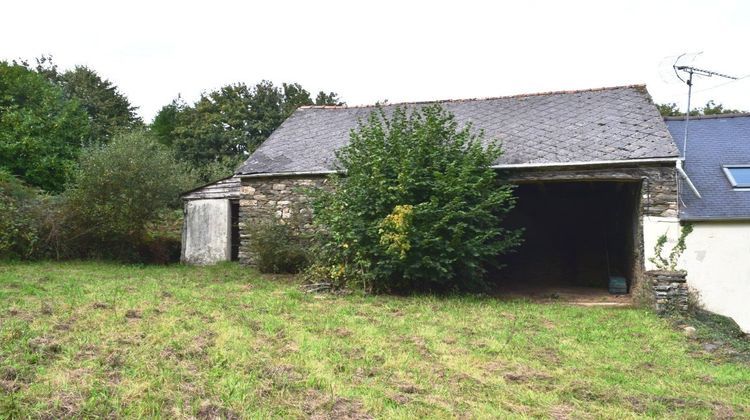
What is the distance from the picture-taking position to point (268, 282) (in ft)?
31.9

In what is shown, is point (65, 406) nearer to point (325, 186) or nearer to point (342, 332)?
point (342, 332)

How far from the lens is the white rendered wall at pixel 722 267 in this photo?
789 cm

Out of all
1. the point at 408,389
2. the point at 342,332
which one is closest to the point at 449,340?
the point at 342,332

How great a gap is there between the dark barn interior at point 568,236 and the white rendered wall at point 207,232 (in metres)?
→ 6.77

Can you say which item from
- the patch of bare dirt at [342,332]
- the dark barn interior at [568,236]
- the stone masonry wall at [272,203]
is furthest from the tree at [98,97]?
the patch of bare dirt at [342,332]

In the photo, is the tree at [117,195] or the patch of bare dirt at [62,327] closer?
the patch of bare dirt at [62,327]

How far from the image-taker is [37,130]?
54.6 feet

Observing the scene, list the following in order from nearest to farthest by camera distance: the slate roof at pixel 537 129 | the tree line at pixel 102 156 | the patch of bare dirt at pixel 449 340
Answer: the patch of bare dirt at pixel 449 340
the slate roof at pixel 537 129
the tree line at pixel 102 156

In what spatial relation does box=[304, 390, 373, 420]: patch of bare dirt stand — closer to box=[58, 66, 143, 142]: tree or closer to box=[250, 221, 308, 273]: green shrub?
box=[250, 221, 308, 273]: green shrub

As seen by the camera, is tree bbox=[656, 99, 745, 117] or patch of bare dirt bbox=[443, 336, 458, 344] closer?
patch of bare dirt bbox=[443, 336, 458, 344]

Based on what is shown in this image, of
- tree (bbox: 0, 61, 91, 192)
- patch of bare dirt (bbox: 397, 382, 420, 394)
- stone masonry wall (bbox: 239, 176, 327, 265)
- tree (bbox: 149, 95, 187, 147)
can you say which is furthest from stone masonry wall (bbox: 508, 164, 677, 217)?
tree (bbox: 149, 95, 187, 147)

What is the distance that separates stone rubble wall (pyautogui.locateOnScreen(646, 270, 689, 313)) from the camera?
7297mm

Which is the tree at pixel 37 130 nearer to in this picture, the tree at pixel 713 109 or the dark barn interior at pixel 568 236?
the dark barn interior at pixel 568 236

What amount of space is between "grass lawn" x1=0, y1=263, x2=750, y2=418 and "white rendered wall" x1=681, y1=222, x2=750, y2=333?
1.50 m
